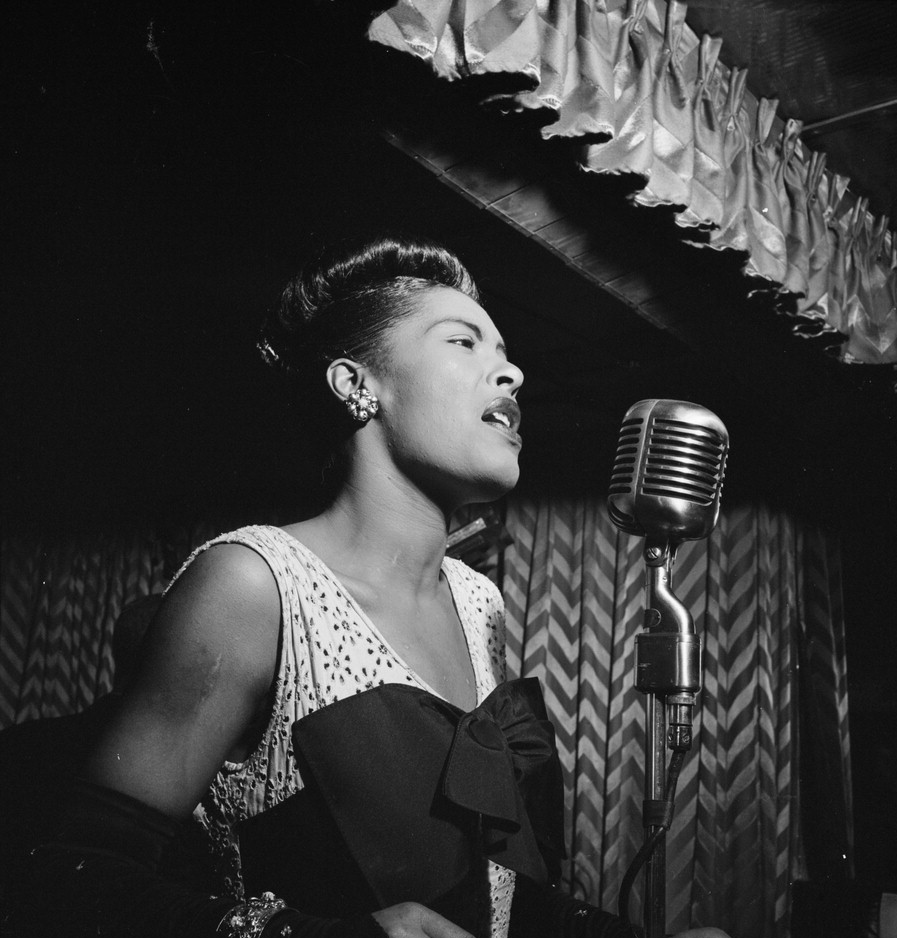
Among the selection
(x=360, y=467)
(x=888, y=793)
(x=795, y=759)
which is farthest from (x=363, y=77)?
(x=888, y=793)

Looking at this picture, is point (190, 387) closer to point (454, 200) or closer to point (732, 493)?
point (454, 200)

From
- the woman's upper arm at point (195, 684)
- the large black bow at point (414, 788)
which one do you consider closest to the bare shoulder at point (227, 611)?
the woman's upper arm at point (195, 684)

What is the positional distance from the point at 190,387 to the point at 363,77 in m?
2.00

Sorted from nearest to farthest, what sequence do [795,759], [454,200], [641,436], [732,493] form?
[641,436] < [454,200] < [795,759] < [732,493]

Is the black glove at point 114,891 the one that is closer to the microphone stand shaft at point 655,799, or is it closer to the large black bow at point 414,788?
the large black bow at point 414,788

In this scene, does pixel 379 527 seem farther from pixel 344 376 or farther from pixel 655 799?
pixel 655 799

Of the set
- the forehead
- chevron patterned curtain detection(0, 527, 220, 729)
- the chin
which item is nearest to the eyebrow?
the forehead

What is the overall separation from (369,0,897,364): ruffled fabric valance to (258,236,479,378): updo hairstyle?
311 mm

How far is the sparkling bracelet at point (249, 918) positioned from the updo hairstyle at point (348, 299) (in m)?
0.83

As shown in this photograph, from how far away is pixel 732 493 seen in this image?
3.25 m

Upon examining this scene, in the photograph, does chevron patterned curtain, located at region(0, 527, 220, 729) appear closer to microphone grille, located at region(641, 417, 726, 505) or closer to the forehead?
the forehead

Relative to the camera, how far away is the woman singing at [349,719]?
981 millimetres

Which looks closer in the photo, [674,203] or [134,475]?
[674,203]

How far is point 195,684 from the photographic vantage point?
1.05 metres
